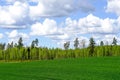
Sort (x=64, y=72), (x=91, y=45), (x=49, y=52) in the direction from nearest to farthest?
1. (x=64, y=72)
2. (x=91, y=45)
3. (x=49, y=52)

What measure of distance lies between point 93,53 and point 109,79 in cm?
12018

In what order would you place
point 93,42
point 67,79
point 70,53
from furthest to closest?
1. point 70,53
2. point 93,42
3. point 67,79

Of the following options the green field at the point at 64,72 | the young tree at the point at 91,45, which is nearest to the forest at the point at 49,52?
the young tree at the point at 91,45

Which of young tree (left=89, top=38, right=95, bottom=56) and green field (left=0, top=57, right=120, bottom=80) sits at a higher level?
young tree (left=89, top=38, right=95, bottom=56)

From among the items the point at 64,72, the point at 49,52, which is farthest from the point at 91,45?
the point at 64,72

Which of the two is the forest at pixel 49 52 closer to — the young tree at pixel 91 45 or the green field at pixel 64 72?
the young tree at pixel 91 45

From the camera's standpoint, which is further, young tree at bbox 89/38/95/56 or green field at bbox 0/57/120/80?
young tree at bbox 89/38/95/56

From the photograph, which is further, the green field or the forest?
the forest

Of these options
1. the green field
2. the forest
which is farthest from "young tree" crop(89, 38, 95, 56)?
the green field

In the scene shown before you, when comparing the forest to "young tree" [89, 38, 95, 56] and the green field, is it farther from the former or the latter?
the green field

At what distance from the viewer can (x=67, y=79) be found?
116 ft

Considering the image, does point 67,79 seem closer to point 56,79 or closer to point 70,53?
point 56,79

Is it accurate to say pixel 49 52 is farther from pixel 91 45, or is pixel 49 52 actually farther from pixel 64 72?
pixel 64 72

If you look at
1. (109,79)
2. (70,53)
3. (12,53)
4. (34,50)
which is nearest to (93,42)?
(70,53)
